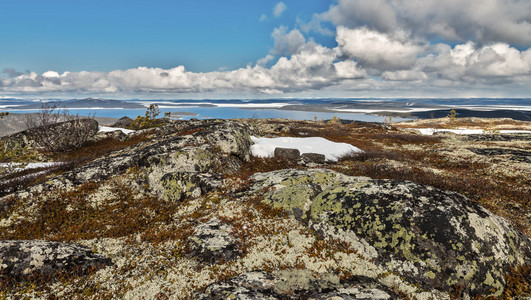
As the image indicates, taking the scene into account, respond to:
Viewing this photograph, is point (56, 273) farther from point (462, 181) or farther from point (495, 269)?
point (462, 181)

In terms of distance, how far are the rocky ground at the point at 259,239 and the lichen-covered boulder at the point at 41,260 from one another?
0.09 feet

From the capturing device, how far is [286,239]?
8.12 metres

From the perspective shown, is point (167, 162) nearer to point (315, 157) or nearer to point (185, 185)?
point (185, 185)

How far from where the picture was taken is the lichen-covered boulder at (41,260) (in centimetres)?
655

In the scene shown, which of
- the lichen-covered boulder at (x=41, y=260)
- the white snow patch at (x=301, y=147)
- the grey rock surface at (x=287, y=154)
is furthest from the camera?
the white snow patch at (x=301, y=147)

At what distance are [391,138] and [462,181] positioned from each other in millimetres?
30720

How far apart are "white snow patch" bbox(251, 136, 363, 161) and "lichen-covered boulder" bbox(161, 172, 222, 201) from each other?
351 inches

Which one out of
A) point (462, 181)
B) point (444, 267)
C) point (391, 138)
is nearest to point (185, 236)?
point (444, 267)

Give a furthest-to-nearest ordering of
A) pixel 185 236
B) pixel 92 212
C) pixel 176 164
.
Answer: pixel 176 164, pixel 92 212, pixel 185 236

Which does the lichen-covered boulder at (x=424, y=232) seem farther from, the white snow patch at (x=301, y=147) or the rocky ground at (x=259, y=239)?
the white snow patch at (x=301, y=147)

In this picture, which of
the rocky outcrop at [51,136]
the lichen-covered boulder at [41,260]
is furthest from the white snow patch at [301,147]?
the rocky outcrop at [51,136]

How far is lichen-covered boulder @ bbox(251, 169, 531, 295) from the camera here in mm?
6230

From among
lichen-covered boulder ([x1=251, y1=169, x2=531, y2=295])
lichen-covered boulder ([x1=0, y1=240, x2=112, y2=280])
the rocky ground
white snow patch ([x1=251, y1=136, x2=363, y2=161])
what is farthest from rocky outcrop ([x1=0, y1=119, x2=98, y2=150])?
lichen-covered boulder ([x1=251, y1=169, x2=531, y2=295])

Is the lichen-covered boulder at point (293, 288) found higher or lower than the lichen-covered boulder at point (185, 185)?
lower
